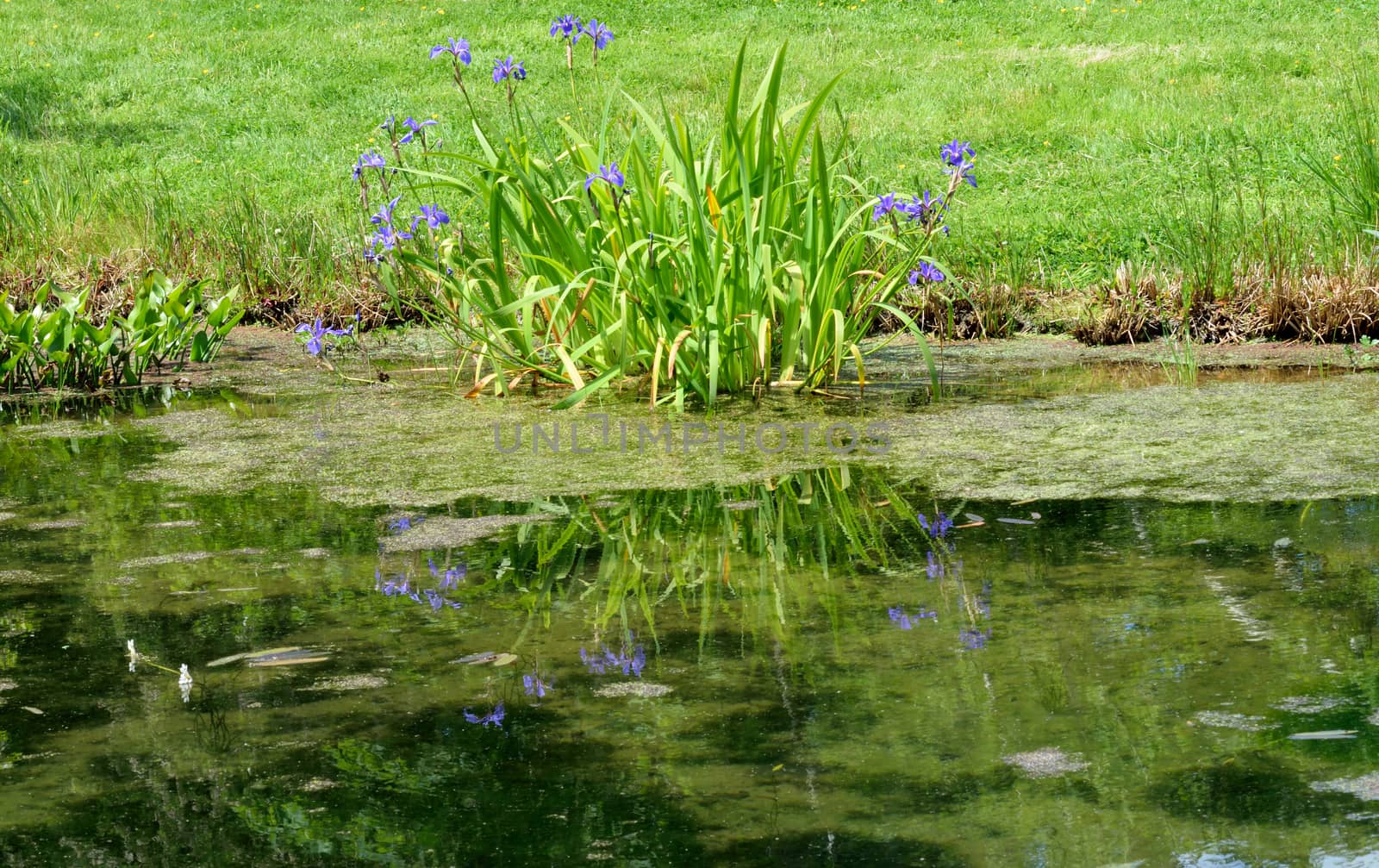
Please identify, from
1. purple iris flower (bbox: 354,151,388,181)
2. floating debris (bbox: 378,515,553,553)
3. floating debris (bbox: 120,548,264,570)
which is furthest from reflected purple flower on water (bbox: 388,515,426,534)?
purple iris flower (bbox: 354,151,388,181)

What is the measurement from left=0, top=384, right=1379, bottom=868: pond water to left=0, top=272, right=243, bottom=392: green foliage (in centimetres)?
192

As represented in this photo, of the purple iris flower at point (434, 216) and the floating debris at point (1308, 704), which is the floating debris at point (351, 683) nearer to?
the floating debris at point (1308, 704)

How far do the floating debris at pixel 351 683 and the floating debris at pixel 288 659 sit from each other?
0.09 meters

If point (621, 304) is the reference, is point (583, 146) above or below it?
above

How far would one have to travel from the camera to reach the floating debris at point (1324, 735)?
5.27 ft

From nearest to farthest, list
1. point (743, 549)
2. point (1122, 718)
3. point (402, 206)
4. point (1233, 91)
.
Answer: point (1122, 718), point (743, 549), point (402, 206), point (1233, 91)

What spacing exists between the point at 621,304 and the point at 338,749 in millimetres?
2472

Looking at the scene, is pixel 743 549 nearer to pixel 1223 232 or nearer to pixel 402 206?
pixel 1223 232

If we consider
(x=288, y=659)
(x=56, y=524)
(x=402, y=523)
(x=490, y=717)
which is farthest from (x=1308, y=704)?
(x=56, y=524)

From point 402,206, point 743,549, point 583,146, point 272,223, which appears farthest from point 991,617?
point 402,206

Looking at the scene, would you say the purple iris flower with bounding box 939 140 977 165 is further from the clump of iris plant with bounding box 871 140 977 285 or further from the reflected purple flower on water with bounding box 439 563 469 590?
the reflected purple flower on water with bounding box 439 563 469 590

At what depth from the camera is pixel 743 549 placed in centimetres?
255

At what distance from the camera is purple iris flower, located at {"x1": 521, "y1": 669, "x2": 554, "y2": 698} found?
1872mm

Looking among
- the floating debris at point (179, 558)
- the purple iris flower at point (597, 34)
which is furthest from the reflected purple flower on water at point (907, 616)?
the purple iris flower at point (597, 34)
